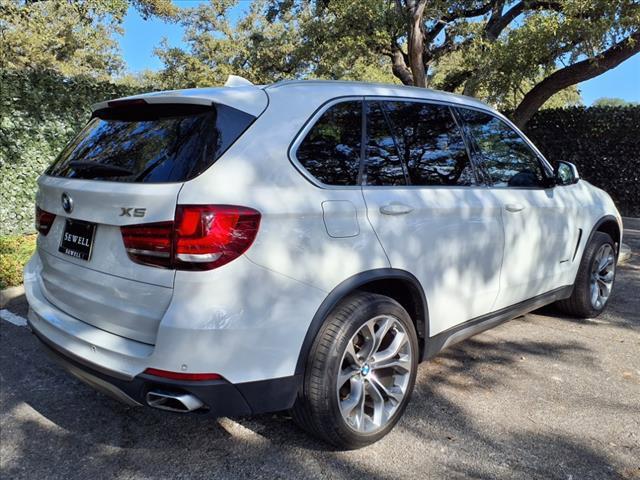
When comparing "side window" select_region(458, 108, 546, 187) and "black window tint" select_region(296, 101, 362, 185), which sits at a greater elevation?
"side window" select_region(458, 108, 546, 187)

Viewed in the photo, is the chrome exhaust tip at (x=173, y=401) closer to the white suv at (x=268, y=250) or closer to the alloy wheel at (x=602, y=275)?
the white suv at (x=268, y=250)

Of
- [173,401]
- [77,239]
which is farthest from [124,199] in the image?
[173,401]

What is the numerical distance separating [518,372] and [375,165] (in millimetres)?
1905

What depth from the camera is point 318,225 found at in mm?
2314

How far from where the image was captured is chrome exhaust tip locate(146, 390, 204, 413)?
212cm

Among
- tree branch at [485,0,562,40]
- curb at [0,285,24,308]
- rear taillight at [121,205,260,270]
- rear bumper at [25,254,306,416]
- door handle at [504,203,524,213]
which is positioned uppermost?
tree branch at [485,0,562,40]

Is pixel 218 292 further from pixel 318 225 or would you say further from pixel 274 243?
pixel 318 225

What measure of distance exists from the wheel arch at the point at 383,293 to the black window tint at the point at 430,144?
0.57 meters

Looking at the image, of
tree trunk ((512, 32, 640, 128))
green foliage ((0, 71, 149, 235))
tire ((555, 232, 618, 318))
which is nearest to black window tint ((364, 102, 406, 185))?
tire ((555, 232, 618, 318))

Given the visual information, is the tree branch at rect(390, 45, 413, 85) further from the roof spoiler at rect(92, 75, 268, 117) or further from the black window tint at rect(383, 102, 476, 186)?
the roof spoiler at rect(92, 75, 268, 117)

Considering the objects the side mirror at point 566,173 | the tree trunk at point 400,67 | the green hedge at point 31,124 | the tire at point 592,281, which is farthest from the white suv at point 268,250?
the tree trunk at point 400,67

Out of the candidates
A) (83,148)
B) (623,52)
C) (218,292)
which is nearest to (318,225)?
Result: (218,292)

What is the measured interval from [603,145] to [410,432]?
11064 mm

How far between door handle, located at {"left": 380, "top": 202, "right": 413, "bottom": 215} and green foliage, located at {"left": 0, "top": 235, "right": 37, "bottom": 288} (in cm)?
422
